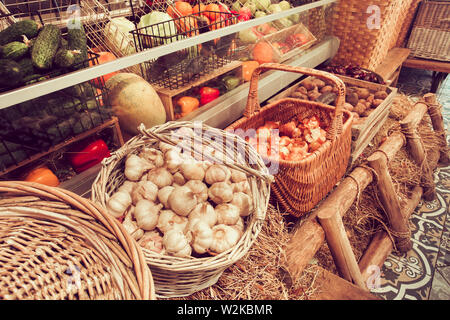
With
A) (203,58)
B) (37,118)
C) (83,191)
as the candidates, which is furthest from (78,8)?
(83,191)

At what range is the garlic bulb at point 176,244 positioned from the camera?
940mm

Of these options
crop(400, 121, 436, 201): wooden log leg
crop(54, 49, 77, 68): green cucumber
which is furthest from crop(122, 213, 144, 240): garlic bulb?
crop(400, 121, 436, 201): wooden log leg

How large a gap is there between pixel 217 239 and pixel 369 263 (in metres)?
1.29

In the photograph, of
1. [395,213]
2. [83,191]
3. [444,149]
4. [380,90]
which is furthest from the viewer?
[444,149]

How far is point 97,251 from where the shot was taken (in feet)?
2.46

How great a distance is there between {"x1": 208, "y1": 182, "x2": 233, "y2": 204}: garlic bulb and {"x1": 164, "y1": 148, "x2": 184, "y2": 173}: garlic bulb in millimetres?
175

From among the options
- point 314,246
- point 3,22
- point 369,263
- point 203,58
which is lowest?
point 369,263

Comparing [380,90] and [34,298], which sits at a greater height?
[34,298]

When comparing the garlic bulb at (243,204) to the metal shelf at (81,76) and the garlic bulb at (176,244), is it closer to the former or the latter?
the garlic bulb at (176,244)

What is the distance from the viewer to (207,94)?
71.9 inches

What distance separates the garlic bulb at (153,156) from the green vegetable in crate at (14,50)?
0.57 meters

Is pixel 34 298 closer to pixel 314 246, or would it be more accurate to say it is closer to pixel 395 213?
pixel 314 246

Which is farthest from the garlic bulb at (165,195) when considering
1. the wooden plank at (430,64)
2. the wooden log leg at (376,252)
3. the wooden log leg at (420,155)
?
the wooden plank at (430,64)

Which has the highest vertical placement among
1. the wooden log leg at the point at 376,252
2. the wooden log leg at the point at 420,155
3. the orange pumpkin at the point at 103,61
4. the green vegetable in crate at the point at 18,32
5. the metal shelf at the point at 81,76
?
the green vegetable in crate at the point at 18,32
